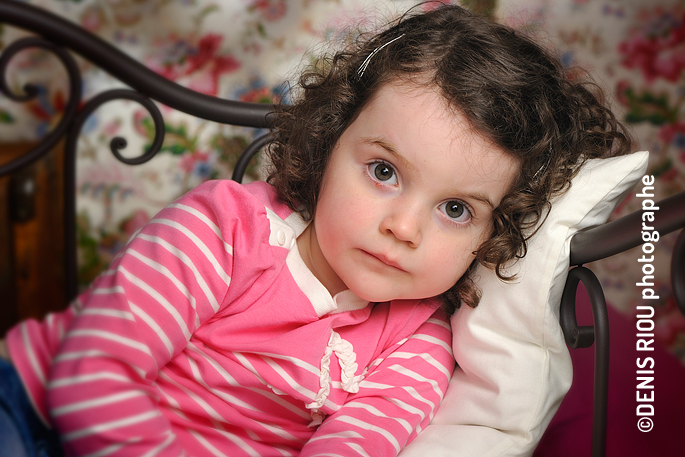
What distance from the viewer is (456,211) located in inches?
30.6

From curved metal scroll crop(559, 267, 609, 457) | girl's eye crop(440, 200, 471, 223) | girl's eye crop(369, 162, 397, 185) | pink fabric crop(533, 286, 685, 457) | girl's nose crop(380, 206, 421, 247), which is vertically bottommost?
pink fabric crop(533, 286, 685, 457)

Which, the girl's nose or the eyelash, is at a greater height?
the eyelash

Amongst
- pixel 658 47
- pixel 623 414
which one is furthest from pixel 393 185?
pixel 658 47

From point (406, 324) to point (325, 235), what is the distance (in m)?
0.22

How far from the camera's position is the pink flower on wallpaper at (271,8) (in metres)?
1.61

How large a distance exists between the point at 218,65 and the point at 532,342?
48.7 inches

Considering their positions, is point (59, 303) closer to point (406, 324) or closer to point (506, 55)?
point (406, 324)

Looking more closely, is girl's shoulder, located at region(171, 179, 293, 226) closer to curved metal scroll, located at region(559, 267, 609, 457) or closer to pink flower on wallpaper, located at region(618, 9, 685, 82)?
curved metal scroll, located at region(559, 267, 609, 457)

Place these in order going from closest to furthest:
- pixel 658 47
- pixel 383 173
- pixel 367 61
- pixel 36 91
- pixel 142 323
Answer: pixel 142 323, pixel 383 173, pixel 367 61, pixel 36 91, pixel 658 47

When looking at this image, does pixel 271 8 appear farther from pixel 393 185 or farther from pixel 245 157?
pixel 393 185

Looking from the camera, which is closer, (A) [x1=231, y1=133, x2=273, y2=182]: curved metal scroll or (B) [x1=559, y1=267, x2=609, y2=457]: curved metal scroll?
(B) [x1=559, y1=267, x2=609, y2=457]: curved metal scroll

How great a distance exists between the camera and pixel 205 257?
0.73m

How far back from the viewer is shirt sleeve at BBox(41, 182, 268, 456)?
0.60 metres

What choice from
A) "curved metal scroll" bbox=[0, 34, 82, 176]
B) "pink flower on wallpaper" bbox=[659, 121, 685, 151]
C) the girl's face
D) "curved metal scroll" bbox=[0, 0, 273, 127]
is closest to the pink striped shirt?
the girl's face
